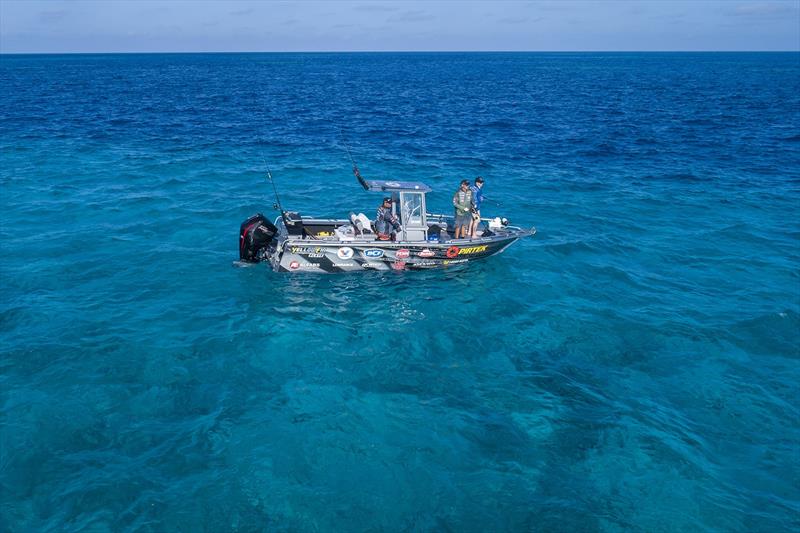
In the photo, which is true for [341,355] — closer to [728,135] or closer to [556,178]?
[556,178]

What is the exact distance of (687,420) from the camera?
12.9 metres

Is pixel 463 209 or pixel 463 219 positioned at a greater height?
pixel 463 209

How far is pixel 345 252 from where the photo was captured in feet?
61.8

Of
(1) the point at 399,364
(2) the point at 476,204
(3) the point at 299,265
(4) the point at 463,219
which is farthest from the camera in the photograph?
(2) the point at 476,204

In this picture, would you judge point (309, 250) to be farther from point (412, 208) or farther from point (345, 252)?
point (412, 208)

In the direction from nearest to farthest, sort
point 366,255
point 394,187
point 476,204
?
point 366,255, point 394,187, point 476,204

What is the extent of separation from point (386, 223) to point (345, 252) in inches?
72.6

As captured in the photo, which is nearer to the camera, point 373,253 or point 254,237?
point 254,237

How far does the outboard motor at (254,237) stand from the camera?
1877 cm

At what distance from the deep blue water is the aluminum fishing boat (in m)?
0.65

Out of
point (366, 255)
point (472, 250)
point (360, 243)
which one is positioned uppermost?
point (360, 243)

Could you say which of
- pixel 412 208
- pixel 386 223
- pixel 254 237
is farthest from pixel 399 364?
pixel 254 237

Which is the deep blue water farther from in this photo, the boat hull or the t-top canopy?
the t-top canopy

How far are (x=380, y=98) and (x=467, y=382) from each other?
2604 inches
